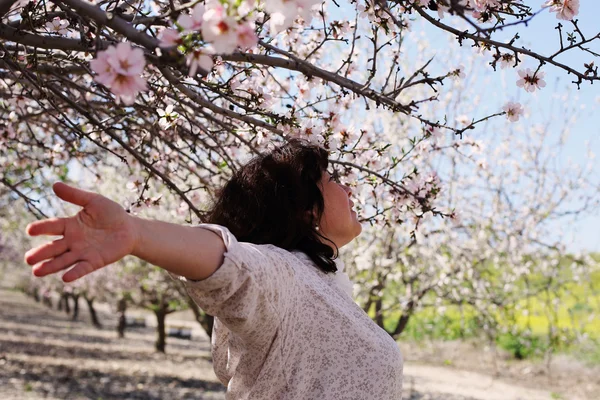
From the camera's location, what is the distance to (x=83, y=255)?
107cm

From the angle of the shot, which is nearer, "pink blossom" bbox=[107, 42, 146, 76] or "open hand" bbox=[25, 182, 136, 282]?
"open hand" bbox=[25, 182, 136, 282]

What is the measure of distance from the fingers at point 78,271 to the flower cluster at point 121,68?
1.22 ft

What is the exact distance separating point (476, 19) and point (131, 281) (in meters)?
15.1

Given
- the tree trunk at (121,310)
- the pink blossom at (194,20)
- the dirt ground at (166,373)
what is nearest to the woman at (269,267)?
the pink blossom at (194,20)

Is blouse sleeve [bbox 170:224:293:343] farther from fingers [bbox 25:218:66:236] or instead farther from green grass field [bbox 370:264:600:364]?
green grass field [bbox 370:264:600:364]

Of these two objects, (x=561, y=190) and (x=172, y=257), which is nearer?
(x=172, y=257)

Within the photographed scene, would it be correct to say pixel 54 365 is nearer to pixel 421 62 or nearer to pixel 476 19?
pixel 421 62

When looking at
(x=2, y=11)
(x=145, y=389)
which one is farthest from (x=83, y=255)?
(x=145, y=389)

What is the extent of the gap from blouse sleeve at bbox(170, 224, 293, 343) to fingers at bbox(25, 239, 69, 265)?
0.91 ft

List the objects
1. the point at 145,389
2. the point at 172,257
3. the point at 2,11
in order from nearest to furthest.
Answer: the point at 172,257
the point at 2,11
the point at 145,389

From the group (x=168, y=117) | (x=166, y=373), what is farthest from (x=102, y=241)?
(x=166, y=373)

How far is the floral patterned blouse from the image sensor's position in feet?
4.43

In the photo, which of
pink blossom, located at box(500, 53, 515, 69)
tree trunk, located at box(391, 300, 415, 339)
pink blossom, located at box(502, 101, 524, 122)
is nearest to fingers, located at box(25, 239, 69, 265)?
pink blossom, located at box(500, 53, 515, 69)

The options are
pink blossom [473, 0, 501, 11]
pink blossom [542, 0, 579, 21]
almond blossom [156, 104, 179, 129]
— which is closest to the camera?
pink blossom [542, 0, 579, 21]
